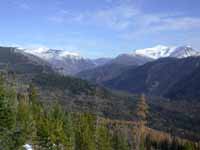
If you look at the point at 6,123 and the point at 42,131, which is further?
the point at 42,131

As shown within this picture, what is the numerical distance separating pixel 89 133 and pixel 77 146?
600 centimetres

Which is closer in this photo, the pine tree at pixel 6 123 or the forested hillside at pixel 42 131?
the pine tree at pixel 6 123

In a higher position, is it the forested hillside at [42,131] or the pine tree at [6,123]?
the pine tree at [6,123]

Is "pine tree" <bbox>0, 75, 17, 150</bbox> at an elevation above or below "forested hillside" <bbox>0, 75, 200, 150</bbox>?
above

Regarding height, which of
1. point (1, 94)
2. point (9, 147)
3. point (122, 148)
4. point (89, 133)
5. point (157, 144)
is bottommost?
point (157, 144)

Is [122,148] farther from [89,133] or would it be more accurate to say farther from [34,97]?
[34,97]

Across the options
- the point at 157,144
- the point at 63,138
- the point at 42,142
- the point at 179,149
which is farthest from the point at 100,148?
the point at 157,144

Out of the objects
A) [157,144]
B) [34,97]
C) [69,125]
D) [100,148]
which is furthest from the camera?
[157,144]

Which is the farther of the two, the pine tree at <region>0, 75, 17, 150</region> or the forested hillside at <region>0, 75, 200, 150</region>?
the forested hillside at <region>0, 75, 200, 150</region>

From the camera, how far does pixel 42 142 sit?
71.3 meters

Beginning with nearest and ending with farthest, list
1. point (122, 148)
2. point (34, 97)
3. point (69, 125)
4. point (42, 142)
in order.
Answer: point (42, 142) < point (69, 125) < point (122, 148) < point (34, 97)

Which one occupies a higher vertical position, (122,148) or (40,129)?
(40,129)

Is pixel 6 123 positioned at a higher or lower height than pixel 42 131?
higher

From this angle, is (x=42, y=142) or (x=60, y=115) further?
(x=60, y=115)
